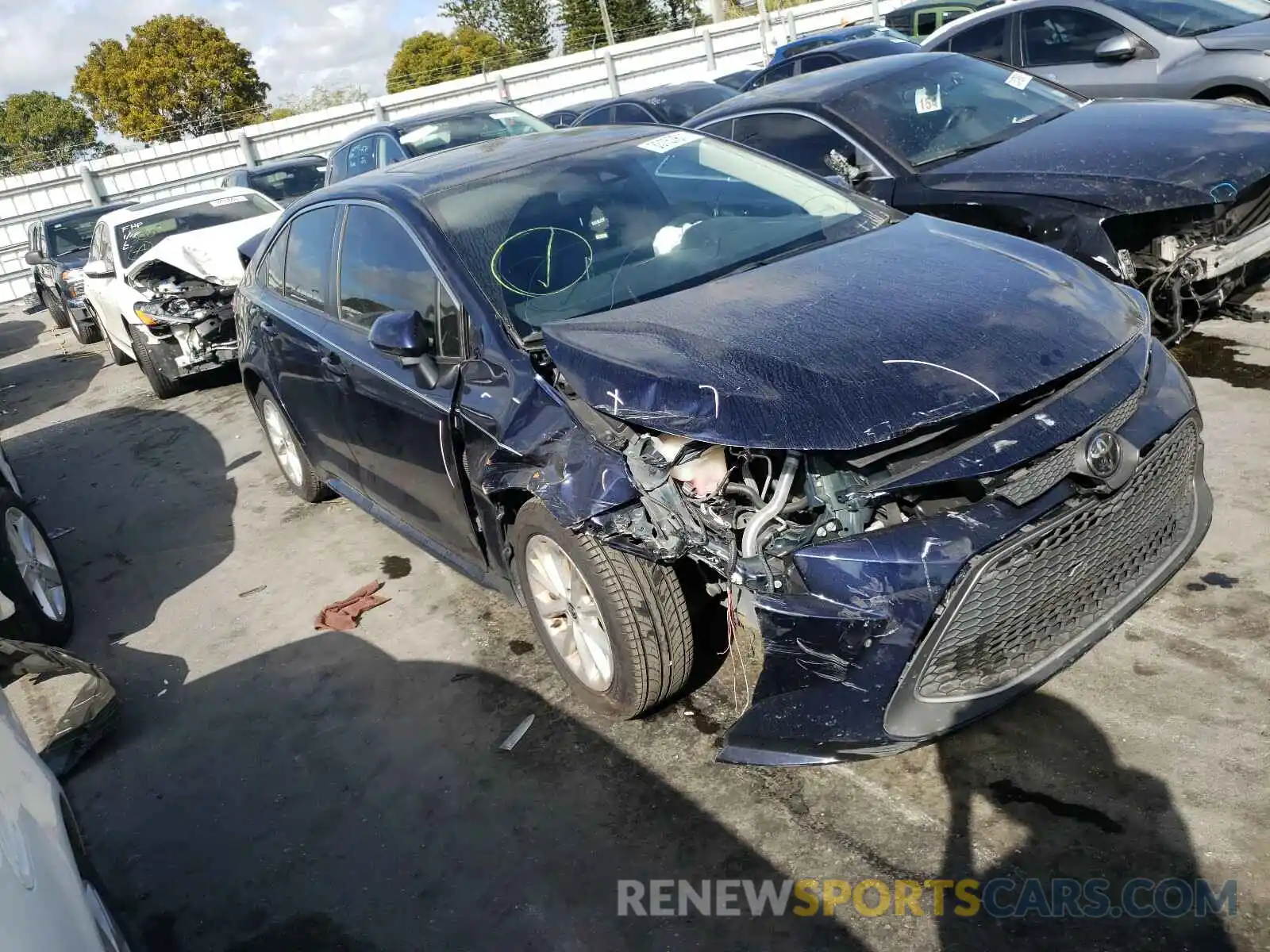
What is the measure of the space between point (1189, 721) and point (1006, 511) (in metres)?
0.93

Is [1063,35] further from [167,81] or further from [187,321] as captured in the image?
[167,81]

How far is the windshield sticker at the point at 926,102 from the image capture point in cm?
614

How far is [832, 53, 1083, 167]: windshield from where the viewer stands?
592cm

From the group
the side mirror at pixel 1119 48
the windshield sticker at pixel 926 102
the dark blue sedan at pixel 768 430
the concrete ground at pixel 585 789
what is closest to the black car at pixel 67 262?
the concrete ground at pixel 585 789

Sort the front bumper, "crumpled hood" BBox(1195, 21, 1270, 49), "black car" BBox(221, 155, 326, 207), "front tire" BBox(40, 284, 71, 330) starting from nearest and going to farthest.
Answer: the front bumper, "crumpled hood" BBox(1195, 21, 1270, 49), "black car" BBox(221, 155, 326, 207), "front tire" BBox(40, 284, 71, 330)

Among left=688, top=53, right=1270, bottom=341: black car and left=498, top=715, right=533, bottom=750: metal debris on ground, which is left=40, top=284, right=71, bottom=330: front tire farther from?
left=498, top=715, right=533, bottom=750: metal debris on ground

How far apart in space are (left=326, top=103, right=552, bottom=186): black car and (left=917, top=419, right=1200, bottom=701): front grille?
819cm

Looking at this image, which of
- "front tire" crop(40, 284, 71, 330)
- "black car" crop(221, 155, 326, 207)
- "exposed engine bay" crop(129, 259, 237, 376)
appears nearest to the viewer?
"exposed engine bay" crop(129, 259, 237, 376)

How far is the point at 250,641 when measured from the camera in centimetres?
→ 472

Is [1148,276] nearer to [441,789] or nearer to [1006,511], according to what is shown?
[1006,511]

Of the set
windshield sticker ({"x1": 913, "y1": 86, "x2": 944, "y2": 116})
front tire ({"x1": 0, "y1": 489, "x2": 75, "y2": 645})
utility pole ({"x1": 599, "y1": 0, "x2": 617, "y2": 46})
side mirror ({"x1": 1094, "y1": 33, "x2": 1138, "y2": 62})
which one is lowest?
front tire ({"x1": 0, "y1": 489, "x2": 75, "y2": 645})

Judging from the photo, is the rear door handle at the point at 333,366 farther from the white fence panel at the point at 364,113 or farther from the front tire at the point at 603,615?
the white fence panel at the point at 364,113

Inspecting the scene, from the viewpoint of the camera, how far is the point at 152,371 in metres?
9.37

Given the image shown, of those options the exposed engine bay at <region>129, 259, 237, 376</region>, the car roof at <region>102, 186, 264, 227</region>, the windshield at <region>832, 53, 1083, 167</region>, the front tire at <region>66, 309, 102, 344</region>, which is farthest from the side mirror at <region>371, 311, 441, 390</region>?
the front tire at <region>66, 309, 102, 344</region>
